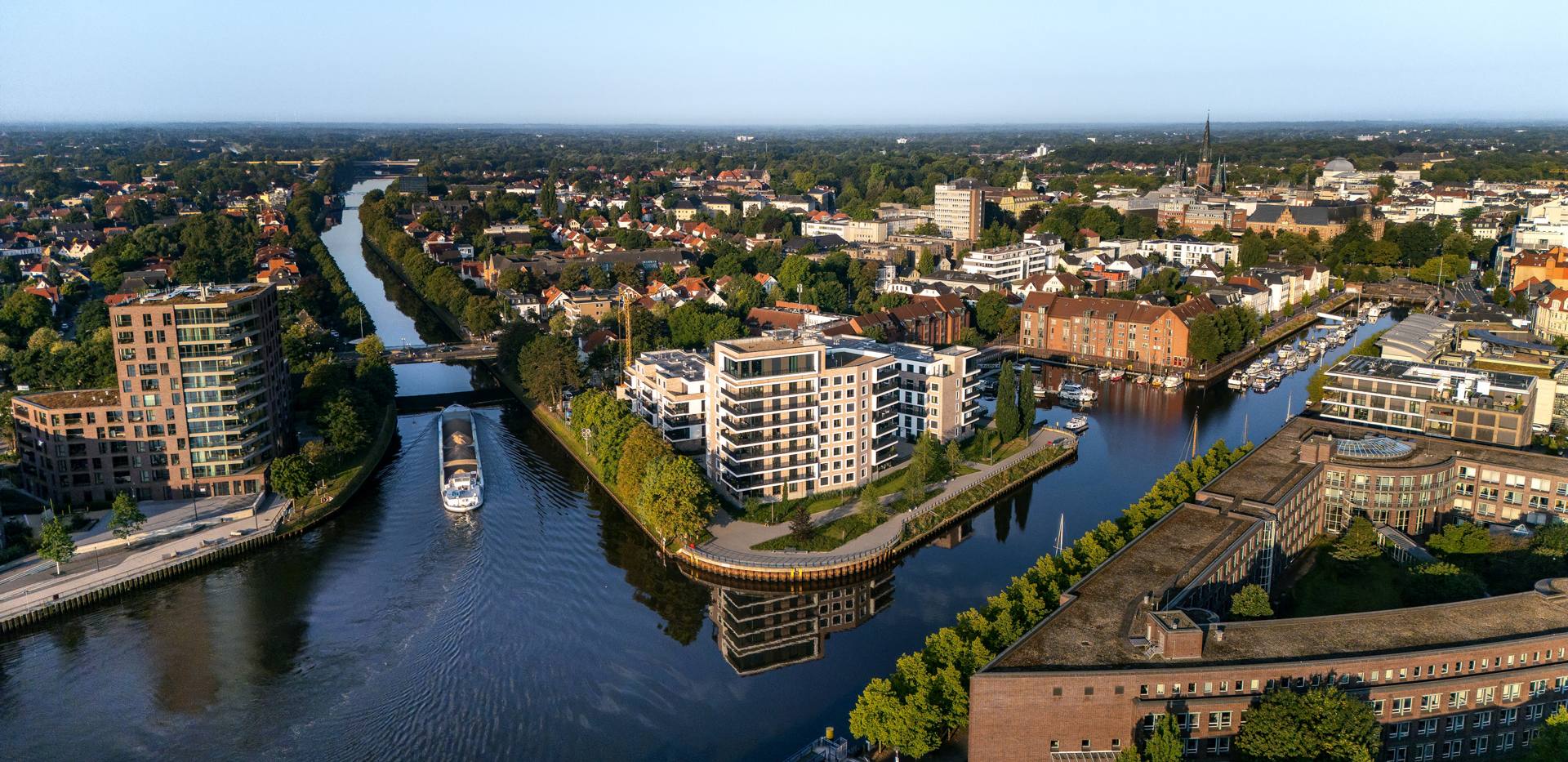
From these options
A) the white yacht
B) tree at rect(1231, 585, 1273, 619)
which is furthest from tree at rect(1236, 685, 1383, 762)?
the white yacht

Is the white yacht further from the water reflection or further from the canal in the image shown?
the water reflection

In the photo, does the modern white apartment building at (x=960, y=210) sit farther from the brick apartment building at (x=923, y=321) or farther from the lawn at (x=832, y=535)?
the lawn at (x=832, y=535)

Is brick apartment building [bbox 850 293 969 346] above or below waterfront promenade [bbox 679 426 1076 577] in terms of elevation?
above

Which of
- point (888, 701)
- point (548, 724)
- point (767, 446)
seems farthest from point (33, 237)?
point (888, 701)

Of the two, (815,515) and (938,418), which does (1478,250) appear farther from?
(815,515)

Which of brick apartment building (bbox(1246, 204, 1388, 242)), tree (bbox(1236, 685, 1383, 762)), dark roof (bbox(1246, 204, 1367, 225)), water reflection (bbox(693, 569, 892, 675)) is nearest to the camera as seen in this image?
tree (bbox(1236, 685, 1383, 762))

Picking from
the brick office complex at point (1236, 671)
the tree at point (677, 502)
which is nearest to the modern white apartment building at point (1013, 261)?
the tree at point (677, 502)

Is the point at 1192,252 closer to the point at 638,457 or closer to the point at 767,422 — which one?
the point at 767,422
